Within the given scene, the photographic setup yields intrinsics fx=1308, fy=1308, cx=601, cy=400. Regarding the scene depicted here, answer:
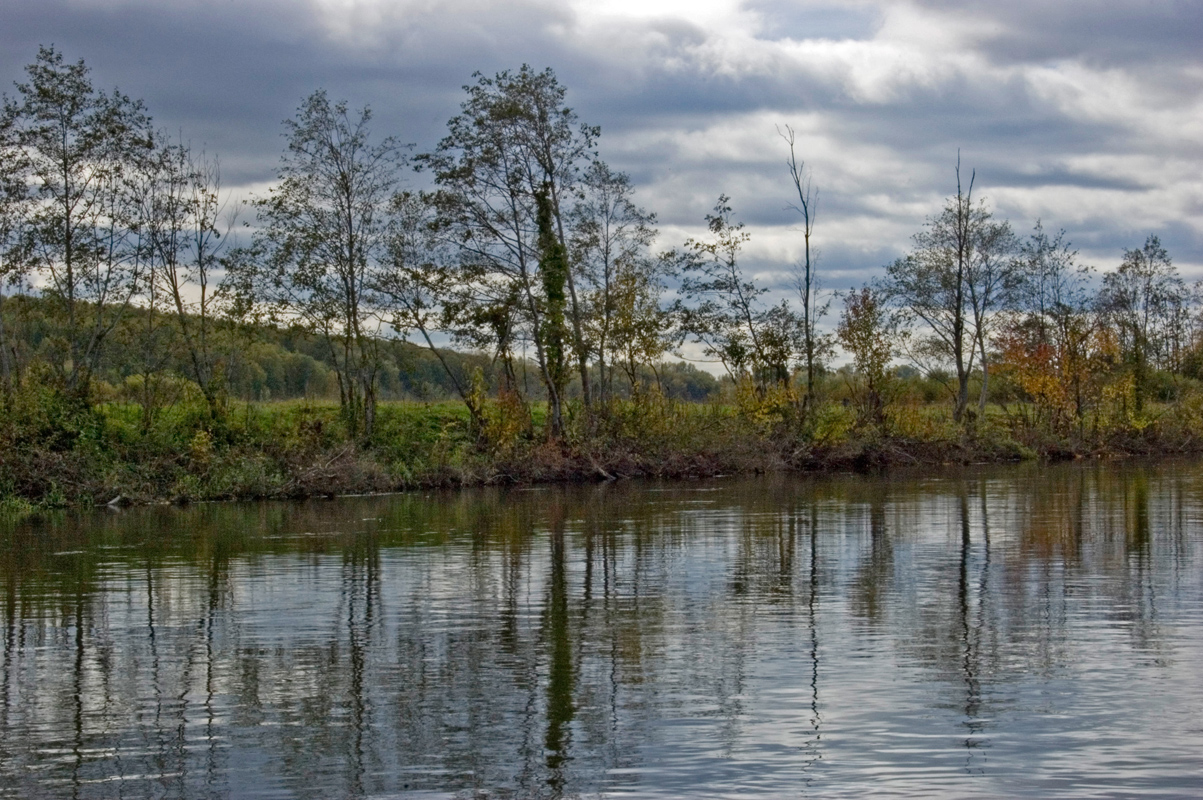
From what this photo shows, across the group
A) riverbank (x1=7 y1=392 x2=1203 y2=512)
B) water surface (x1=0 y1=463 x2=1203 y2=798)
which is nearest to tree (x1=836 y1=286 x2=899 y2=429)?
riverbank (x1=7 y1=392 x2=1203 y2=512)

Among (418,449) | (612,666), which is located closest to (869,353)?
(418,449)

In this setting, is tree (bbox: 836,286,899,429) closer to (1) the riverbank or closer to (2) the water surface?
(1) the riverbank

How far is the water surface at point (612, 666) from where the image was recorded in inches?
312

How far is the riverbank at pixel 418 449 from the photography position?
112 feet

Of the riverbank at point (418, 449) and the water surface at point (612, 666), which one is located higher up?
the riverbank at point (418, 449)

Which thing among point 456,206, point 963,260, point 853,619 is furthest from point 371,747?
point 963,260

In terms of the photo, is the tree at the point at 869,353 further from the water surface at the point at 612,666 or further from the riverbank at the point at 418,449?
the water surface at the point at 612,666

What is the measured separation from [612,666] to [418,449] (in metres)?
30.6

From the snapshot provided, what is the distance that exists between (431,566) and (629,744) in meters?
10.1

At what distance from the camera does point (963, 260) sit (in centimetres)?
6247

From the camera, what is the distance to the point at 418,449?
135 feet

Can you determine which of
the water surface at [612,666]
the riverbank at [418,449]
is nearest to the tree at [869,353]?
the riverbank at [418,449]

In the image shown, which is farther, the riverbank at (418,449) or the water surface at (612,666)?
the riverbank at (418,449)

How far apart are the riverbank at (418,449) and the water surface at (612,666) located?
492 inches
